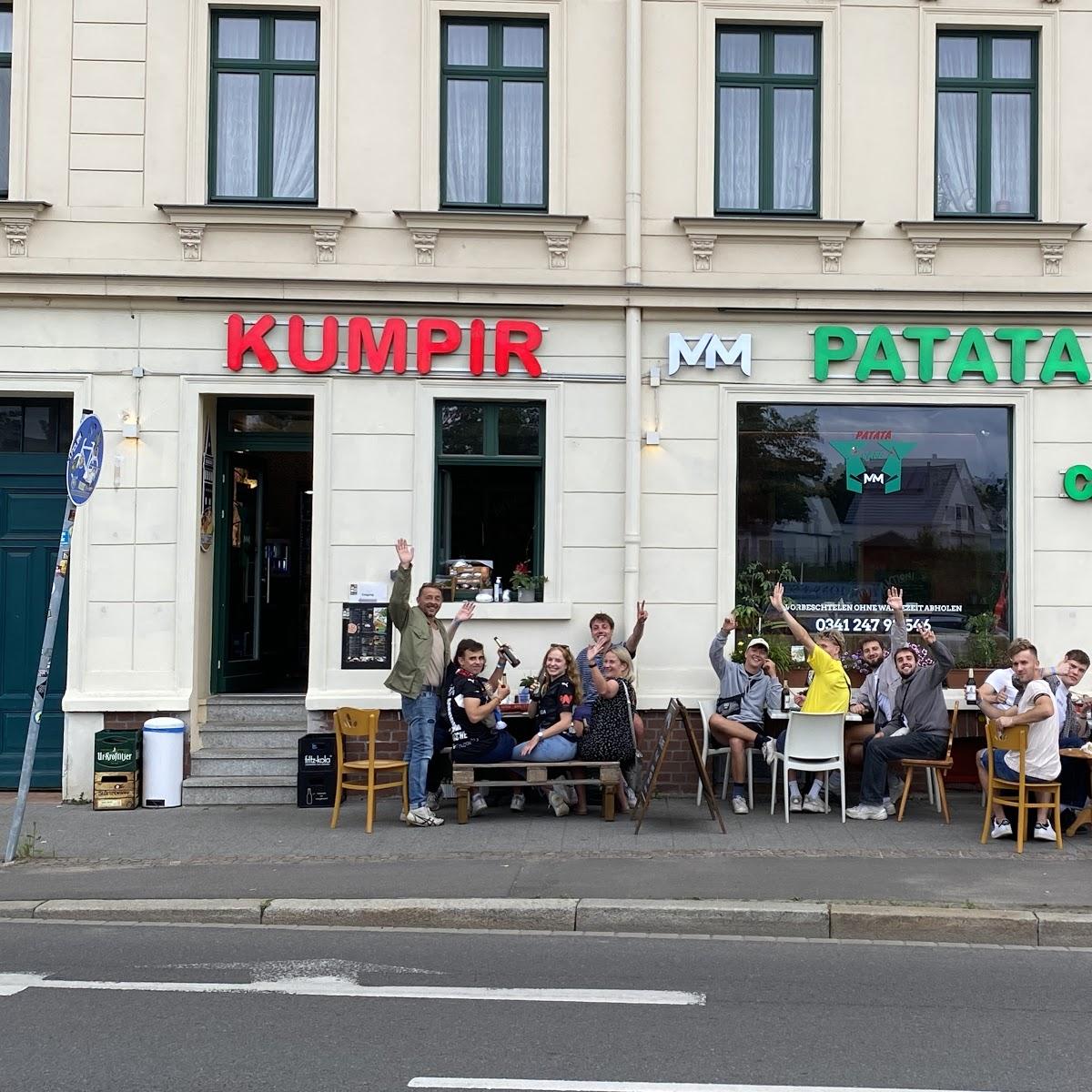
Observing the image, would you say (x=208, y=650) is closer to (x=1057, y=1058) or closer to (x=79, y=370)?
(x=79, y=370)

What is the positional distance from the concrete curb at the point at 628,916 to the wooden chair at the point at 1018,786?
5.49 ft

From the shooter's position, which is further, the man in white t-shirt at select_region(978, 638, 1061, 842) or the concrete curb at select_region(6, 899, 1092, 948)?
the man in white t-shirt at select_region(978, 638, 1061, 842)

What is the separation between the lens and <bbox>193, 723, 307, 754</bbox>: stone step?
441 inches

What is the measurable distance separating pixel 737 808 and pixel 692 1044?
5.14 m

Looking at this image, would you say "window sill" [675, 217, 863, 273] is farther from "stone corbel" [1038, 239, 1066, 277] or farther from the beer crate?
the beer crate

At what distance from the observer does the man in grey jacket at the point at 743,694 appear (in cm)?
1047

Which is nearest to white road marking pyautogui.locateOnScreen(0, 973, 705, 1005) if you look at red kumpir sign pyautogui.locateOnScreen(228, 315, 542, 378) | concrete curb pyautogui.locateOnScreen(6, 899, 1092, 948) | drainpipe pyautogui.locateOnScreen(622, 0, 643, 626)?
concrete curb pyautogui.locateOnScreen(6, 899, 1092, 948)

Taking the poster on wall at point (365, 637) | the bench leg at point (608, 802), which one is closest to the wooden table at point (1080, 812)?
the bench leg at point (608, 802)

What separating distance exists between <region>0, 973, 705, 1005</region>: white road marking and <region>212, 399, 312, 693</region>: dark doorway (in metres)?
5.84

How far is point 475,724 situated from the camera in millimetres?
9758

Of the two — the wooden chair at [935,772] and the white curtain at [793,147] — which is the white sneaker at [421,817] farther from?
the white curtain at [793,147]

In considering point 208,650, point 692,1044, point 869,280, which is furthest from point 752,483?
point 692,1044

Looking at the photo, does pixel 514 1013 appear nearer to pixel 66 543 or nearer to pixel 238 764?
pixel 66 543

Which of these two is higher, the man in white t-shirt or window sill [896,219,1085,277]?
window sill [896,219,1085,277]
